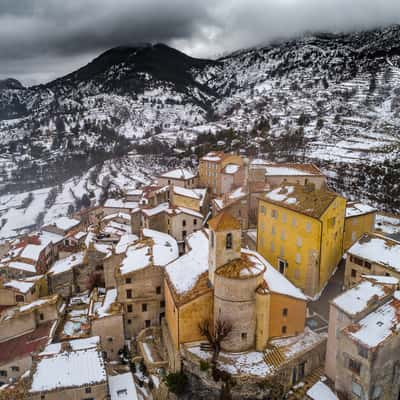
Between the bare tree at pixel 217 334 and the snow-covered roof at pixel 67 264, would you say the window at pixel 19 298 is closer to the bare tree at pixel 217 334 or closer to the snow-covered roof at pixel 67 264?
the snow-covered roof at pixel 67 264

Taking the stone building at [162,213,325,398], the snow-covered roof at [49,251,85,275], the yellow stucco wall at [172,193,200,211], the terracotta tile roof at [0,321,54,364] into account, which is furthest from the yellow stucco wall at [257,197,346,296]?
the snow-covered roof at [49,251,85,275]

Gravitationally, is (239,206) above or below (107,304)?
above

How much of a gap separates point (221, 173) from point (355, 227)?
25.6 metres

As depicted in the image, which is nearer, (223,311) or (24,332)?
(223,311)

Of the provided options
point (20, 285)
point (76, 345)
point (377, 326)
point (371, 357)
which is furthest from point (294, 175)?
point (20, 285)

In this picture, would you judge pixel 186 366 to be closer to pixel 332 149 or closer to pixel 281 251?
pixel 281 251

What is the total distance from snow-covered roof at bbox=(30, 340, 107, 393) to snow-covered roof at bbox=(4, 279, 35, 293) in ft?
55.0

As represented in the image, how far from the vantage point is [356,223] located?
147 ft

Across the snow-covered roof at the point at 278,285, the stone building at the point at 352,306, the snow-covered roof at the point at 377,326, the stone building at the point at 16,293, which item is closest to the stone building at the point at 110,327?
the stone building at the point at 16,293

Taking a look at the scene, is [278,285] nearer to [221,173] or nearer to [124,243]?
[124,243]

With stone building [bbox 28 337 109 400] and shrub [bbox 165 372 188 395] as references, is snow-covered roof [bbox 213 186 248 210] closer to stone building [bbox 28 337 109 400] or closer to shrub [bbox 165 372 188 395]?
shrub [bbox 165 372 188 395]

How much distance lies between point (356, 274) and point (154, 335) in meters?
21.6

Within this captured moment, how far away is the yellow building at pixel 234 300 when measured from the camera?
29.0 meters

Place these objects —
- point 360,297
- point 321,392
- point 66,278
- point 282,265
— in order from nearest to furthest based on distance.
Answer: point 321,392 < point 360,297 < point 282,265 < point 66,278
